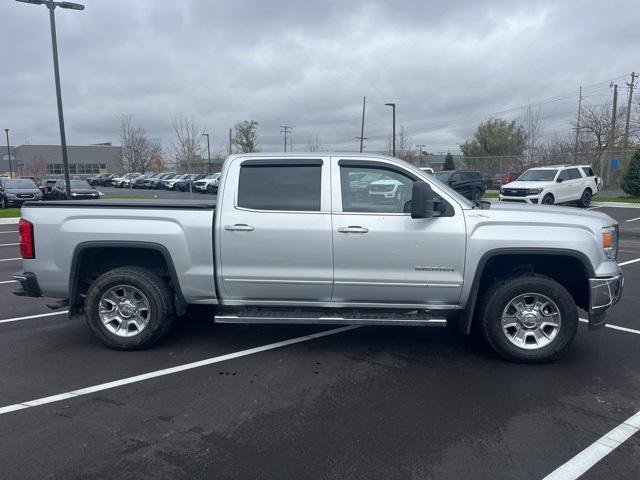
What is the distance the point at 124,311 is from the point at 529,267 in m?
4.09

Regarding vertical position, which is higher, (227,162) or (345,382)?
(227,162)

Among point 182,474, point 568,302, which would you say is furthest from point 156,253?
point 568,302

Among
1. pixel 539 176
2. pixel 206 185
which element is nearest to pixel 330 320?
pixel 539 176

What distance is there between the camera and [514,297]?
470 centimetres

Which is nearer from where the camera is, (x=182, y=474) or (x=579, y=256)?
(x=182, y=474)

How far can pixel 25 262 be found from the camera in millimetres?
5016

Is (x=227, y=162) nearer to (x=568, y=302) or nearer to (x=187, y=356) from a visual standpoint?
(x=187, y=356)

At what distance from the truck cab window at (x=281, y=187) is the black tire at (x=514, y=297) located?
190cm

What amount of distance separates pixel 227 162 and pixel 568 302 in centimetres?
354

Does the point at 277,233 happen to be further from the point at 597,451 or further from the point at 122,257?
the point at 597,451

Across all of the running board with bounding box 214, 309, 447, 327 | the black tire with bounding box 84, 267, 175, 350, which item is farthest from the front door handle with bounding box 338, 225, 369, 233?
the black tire with bounding box 84, 267, 175, 350

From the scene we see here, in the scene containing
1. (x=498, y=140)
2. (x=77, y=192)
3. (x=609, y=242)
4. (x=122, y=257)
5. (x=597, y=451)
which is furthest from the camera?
(x=498, y=140)

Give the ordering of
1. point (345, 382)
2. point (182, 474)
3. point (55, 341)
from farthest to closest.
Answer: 1. point (55, 341)
2. point (345, 382)
3. point (182, 474)

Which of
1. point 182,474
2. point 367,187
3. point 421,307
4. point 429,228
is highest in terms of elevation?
point 367,187
